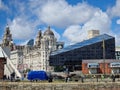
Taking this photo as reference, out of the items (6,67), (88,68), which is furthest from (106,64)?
(6,67)

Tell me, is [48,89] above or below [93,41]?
below

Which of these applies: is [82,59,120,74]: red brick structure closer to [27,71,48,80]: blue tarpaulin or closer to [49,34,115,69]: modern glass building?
[49,34,115,69]: modern glass building

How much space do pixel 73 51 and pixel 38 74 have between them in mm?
91605

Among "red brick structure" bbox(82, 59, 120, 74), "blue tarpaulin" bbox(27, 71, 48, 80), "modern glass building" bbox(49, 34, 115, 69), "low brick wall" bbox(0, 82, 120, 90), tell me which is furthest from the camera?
"modern glass building" bbox(49, 34, 115, 69)

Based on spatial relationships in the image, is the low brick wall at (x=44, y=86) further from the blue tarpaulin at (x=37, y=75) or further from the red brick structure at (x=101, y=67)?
the red brick structure at (x=101, y=67)

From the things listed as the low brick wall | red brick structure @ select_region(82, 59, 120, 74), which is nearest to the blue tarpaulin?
the low brick wall

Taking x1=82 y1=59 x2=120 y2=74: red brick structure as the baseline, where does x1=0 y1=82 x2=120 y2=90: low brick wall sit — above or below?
below

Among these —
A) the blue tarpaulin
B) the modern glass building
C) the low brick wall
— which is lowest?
the low brick wall

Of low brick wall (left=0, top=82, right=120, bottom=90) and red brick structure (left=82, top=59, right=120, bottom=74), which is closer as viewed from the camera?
low brick wall (left=0, top=82, right=120, bottom=90)

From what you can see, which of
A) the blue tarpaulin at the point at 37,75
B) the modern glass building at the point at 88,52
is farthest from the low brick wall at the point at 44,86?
the modern glass building at the point at 88,52

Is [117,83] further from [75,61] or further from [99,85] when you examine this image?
[75,61]

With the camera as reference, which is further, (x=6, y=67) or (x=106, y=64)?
(x=106, y=64)

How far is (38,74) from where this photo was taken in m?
62.8

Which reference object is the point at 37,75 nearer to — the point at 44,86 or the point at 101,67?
the point at 44,86
